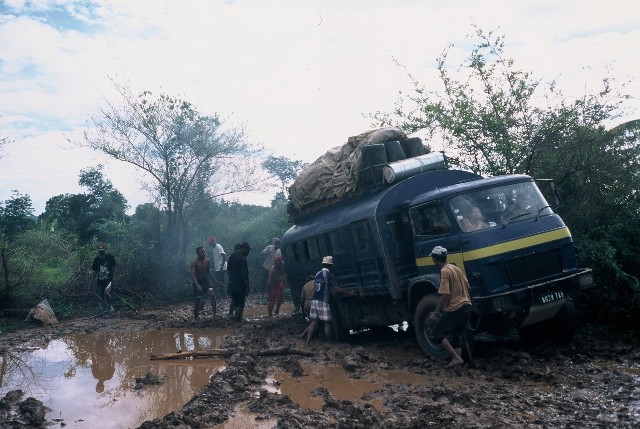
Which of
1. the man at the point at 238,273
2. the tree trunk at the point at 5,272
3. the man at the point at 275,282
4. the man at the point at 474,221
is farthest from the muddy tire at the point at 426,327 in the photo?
the tree trunk at the point at 5,272

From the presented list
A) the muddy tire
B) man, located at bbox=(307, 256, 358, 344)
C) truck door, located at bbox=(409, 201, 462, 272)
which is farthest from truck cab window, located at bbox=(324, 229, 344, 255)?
the muddy tire

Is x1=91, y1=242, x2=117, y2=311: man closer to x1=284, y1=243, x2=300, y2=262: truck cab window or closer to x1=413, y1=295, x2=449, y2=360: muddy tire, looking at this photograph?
x1=284, y1=243, x2=300, y2=262: truck cab window

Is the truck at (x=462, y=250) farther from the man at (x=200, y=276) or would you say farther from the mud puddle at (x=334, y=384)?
the man at (x=200, y=276)

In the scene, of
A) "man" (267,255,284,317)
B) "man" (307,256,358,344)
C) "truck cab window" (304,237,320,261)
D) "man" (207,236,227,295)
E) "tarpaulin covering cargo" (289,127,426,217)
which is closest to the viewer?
"tarpaulin covering cargo" (289,127,426,217)

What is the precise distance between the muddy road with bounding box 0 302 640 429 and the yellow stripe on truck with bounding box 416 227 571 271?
1.33m

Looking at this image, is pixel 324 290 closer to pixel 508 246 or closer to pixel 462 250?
pixel 462 250

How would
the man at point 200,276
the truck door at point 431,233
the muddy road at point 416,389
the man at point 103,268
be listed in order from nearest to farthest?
1. the muddy road at point 416,389
2. the truck door at point 431,233
3. the man at point 200,276
4. the man at point 103,268

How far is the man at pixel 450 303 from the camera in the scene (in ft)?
21.2

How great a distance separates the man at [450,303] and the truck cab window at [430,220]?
776 millimetres

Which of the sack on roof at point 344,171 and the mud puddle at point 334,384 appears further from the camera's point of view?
the sack on roof at point 344,171

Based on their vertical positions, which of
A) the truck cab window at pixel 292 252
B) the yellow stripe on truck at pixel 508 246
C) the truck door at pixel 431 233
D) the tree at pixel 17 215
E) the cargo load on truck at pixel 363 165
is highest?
the tree at pixel 17 215

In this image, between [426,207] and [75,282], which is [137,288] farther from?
[426,207]

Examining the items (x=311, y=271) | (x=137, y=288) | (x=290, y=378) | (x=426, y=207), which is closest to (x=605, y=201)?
(x=426, y=207)

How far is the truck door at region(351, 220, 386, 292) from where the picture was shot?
8.15 m
